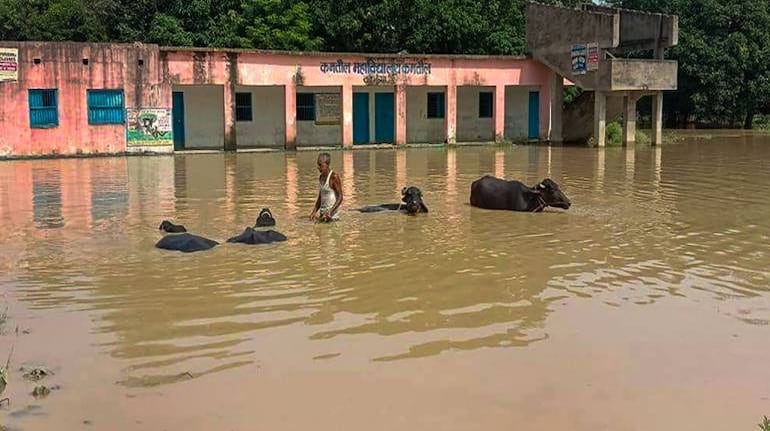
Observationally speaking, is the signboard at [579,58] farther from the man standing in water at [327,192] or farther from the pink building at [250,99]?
the man standing in water at [327,192]

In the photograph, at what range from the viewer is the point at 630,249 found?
32.5ft

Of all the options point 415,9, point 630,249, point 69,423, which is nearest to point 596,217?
point 630,249

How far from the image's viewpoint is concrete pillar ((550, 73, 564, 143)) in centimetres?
3369

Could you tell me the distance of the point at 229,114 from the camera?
28812 mm

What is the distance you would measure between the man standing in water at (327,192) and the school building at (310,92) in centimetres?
1744

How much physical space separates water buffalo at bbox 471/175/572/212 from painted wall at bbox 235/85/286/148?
19205mm

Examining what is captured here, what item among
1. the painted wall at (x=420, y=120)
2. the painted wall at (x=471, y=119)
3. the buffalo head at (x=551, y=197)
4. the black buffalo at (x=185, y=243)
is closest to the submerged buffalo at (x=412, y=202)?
the buffalo head at (x=551, y=197)

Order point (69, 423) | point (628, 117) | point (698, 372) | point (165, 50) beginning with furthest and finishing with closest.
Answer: point (628, 117) < point (165, 50) < point (698, 372) < point (69, 423)

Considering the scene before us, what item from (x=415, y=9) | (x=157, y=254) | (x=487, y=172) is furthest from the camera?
(x=415, y=9)

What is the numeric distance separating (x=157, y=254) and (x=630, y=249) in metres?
5.50

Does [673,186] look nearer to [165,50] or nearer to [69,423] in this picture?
[69,423]

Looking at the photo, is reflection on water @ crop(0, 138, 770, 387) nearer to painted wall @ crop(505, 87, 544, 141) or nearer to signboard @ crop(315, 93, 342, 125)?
signboard @ crop(315, 93, 342, 125)

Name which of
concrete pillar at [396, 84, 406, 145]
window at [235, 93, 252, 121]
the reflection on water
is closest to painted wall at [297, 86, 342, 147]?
window at [235, 93, 252, 121]

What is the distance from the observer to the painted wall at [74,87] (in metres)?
25.8
